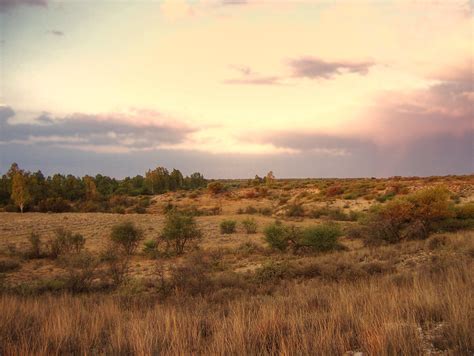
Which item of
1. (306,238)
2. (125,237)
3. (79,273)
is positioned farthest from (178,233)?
(79,273)

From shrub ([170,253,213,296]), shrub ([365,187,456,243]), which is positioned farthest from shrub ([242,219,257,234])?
shrub ([170,253,213,296])

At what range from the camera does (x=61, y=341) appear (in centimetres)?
496

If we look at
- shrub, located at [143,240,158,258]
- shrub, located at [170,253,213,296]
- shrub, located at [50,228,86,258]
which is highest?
shrub, located at [170,253,213,296]

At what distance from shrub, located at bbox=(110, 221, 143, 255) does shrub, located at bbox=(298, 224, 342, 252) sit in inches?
435

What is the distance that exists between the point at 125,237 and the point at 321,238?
1274 cm

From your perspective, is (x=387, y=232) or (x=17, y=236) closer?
(x=387, y=232)

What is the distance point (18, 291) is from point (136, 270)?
6278 millimetres

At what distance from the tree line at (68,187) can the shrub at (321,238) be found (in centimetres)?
4587

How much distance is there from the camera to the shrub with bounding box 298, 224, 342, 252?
20875 millimetres

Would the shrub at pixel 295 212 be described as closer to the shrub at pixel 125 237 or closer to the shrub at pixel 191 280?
the shrub at pixel 125 237

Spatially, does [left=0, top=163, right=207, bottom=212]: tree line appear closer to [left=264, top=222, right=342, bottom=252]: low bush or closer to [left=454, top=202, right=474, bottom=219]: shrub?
[left=264, top=222, right=342, bottom=252]: low bush

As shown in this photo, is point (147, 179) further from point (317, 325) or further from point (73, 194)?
point (317, 325)

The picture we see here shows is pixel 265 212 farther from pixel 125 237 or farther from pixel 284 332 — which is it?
pixel 284 332

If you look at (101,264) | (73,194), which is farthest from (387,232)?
(73,194)
